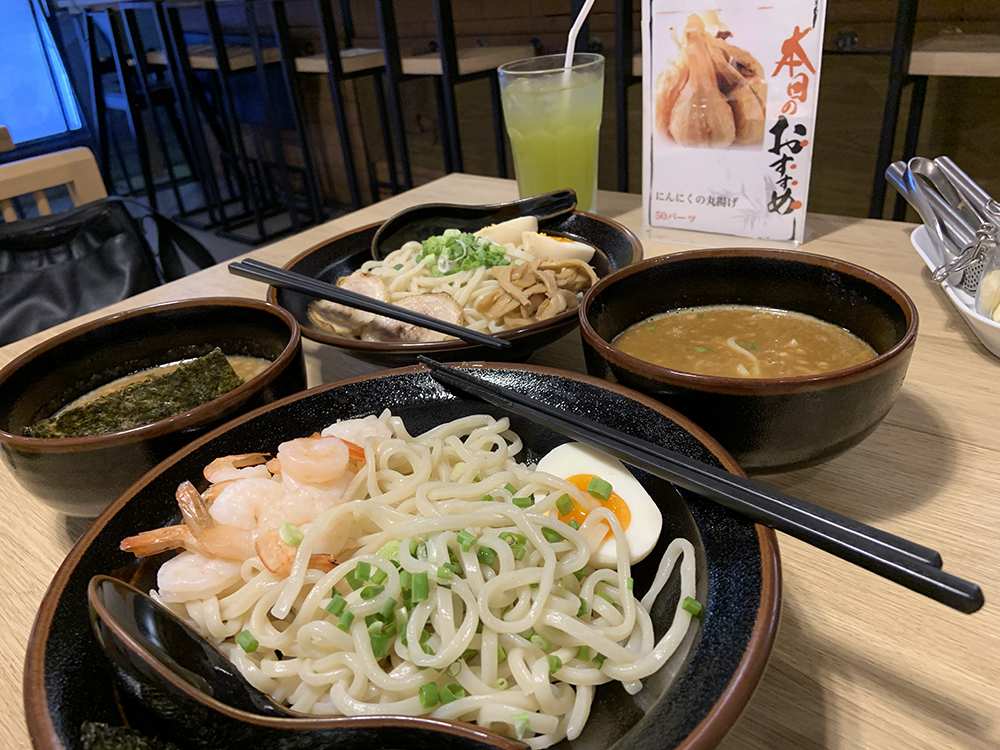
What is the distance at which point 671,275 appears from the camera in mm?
1224

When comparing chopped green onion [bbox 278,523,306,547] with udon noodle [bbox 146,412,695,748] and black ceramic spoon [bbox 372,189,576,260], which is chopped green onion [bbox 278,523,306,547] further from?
black ceramic spoon [bbox 372,189,576,260]

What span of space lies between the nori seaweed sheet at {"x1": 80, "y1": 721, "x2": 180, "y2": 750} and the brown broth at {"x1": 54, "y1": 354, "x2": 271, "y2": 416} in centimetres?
74

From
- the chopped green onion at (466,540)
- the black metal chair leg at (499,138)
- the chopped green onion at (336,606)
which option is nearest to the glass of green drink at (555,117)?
the chopped green onion at (466,540)

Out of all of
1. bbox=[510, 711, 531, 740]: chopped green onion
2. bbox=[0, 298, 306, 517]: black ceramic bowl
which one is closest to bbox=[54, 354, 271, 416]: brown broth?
bbox=[0, 298, 306, 517]: black ceramic bowl

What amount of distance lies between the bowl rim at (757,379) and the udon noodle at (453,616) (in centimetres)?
20

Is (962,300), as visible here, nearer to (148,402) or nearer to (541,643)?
(541,643)

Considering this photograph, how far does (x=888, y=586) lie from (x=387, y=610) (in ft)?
2.09

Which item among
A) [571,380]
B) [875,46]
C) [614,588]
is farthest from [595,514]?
[875,46]

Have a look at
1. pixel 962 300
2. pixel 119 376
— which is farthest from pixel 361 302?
pixel 962 300

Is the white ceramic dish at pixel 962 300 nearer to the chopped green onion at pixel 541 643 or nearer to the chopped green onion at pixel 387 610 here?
the chopped green onion at pixel 541 643

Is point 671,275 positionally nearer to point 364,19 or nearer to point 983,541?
point 983,541

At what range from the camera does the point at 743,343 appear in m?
1.15

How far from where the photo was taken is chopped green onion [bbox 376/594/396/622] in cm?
77

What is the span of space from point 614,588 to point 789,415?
303 mm
